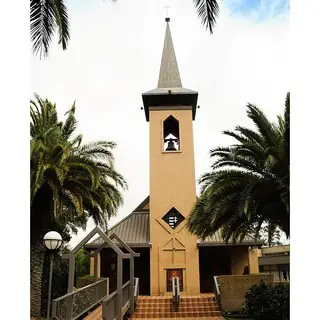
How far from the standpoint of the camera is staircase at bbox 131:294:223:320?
17031 mm

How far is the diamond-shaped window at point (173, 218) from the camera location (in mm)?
24264

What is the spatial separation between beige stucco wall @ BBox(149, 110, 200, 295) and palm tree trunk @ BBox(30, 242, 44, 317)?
8.58 meters

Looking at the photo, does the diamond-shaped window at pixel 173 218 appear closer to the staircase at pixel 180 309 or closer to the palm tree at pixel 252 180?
the staircase at pixel 180 309

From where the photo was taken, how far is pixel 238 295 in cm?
1720

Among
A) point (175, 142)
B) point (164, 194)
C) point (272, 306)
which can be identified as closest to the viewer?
point (272, 306)

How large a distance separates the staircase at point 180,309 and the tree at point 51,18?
12013 millimetres

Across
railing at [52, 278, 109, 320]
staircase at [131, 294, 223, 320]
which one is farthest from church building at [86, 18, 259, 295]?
railing at [52, 278, 109, 320]

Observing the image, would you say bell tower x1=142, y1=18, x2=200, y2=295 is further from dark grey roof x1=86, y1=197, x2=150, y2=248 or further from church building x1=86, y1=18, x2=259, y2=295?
dark grey roof x1=86, y1=197, x2=150, y2=248

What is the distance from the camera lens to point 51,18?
8.18 meters

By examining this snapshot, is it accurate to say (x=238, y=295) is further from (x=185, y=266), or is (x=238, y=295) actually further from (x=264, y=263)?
(x=264, y=263)
